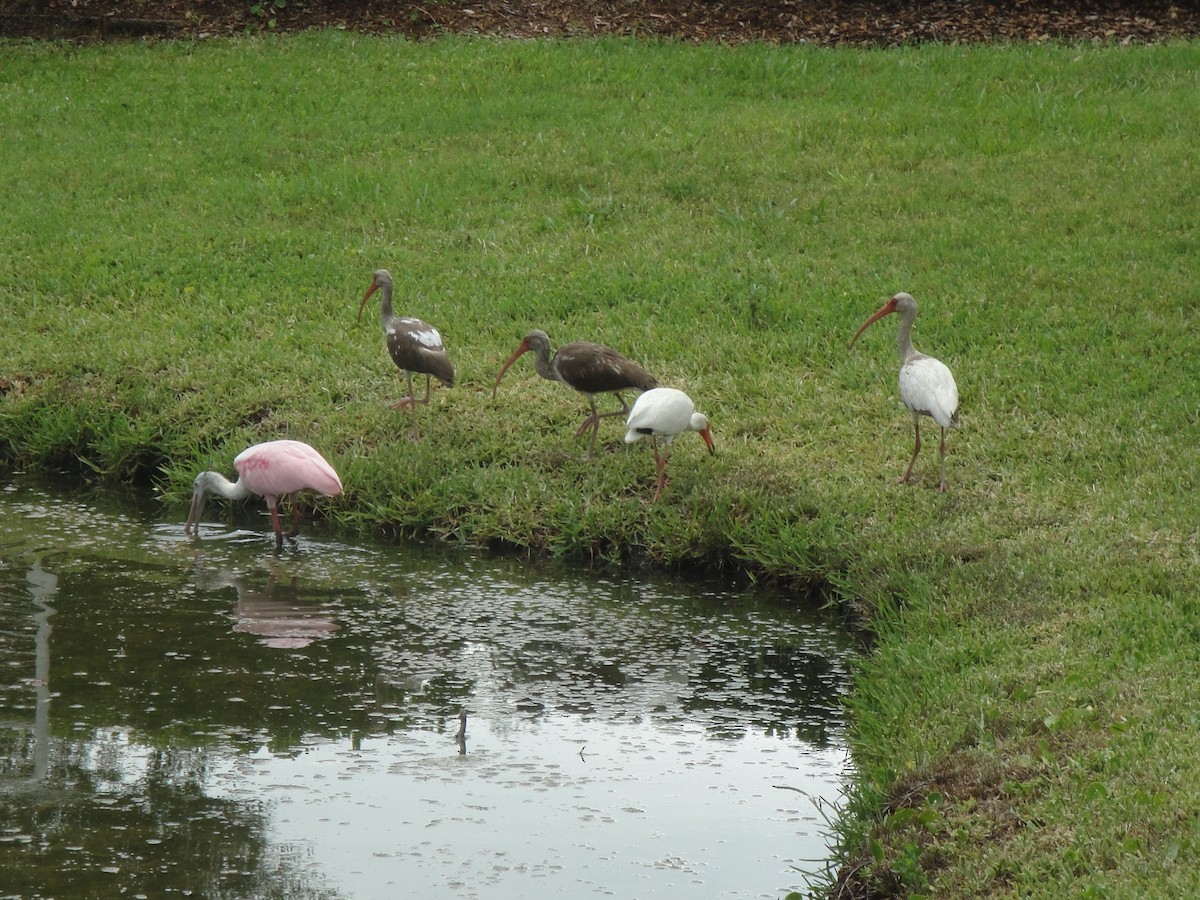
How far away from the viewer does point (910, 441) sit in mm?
8617

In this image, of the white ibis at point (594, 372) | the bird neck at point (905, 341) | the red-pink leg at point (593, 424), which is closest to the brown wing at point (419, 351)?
the white ibis at point (594, 372)

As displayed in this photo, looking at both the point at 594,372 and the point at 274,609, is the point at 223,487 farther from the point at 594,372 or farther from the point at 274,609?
the point at 594,372

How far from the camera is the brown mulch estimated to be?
17.2 metres

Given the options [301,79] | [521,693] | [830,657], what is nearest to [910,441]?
[830,657]

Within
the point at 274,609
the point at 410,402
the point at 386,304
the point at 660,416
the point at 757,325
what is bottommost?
the point at 274,609

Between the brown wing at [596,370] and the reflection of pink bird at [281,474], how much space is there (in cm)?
144

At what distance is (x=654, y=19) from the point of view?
17938 mm

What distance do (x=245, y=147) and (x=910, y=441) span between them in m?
8.24

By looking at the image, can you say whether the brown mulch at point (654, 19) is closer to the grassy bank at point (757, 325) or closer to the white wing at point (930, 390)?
the grassy bank at point (757, 325)

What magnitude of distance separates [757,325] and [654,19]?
8725mm

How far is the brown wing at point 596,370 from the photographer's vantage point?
329 inches

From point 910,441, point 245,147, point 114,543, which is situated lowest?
point 114,543

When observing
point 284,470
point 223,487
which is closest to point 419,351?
point 284,470

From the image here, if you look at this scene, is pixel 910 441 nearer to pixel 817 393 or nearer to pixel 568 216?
pixel 817 393
